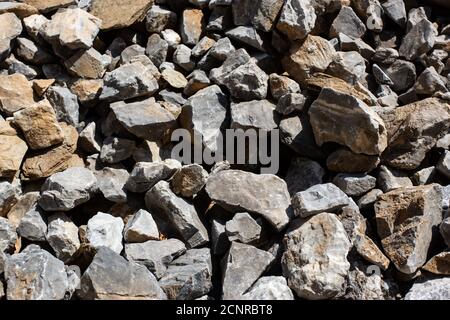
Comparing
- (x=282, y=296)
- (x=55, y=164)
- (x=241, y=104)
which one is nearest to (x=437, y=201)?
(x=282, y=296)

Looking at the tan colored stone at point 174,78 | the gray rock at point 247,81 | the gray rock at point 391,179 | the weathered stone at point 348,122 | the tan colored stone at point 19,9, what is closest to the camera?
the weathered stone at point 348,122

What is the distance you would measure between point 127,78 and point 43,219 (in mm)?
1182

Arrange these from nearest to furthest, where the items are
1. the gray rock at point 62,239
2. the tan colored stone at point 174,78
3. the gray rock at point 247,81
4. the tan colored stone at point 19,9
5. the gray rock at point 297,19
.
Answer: the gray rock at point 62,239 → the gray rock at point 247,81 → the gray rock at point 297,19 → the tan colored stone at point 174,78 → the tan colored stone at point 19,9

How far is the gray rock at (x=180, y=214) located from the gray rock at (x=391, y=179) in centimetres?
122

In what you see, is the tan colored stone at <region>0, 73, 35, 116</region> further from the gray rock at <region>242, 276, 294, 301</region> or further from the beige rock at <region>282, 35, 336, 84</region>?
the gray rock at <region>242, 276, 294, 301</region>

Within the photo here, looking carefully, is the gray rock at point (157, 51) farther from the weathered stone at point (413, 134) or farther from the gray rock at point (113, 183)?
the weathered stone at point (413, 134)

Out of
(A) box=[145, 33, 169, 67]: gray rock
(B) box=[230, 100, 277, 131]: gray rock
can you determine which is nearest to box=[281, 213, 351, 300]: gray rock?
(B) box=[230, 100, 277, 131]: gray rock

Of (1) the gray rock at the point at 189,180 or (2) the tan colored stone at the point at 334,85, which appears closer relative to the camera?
(1) the gray rock at the point at 189,180

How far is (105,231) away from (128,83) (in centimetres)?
116

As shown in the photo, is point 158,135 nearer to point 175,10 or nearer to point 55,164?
point 55,164

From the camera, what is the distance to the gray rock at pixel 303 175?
3883mm

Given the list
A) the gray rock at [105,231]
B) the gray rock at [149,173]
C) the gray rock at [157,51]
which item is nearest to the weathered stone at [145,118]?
the gray rock at [149,173]

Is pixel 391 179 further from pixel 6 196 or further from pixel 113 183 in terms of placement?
pixel 6 196

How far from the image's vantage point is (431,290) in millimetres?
3219
